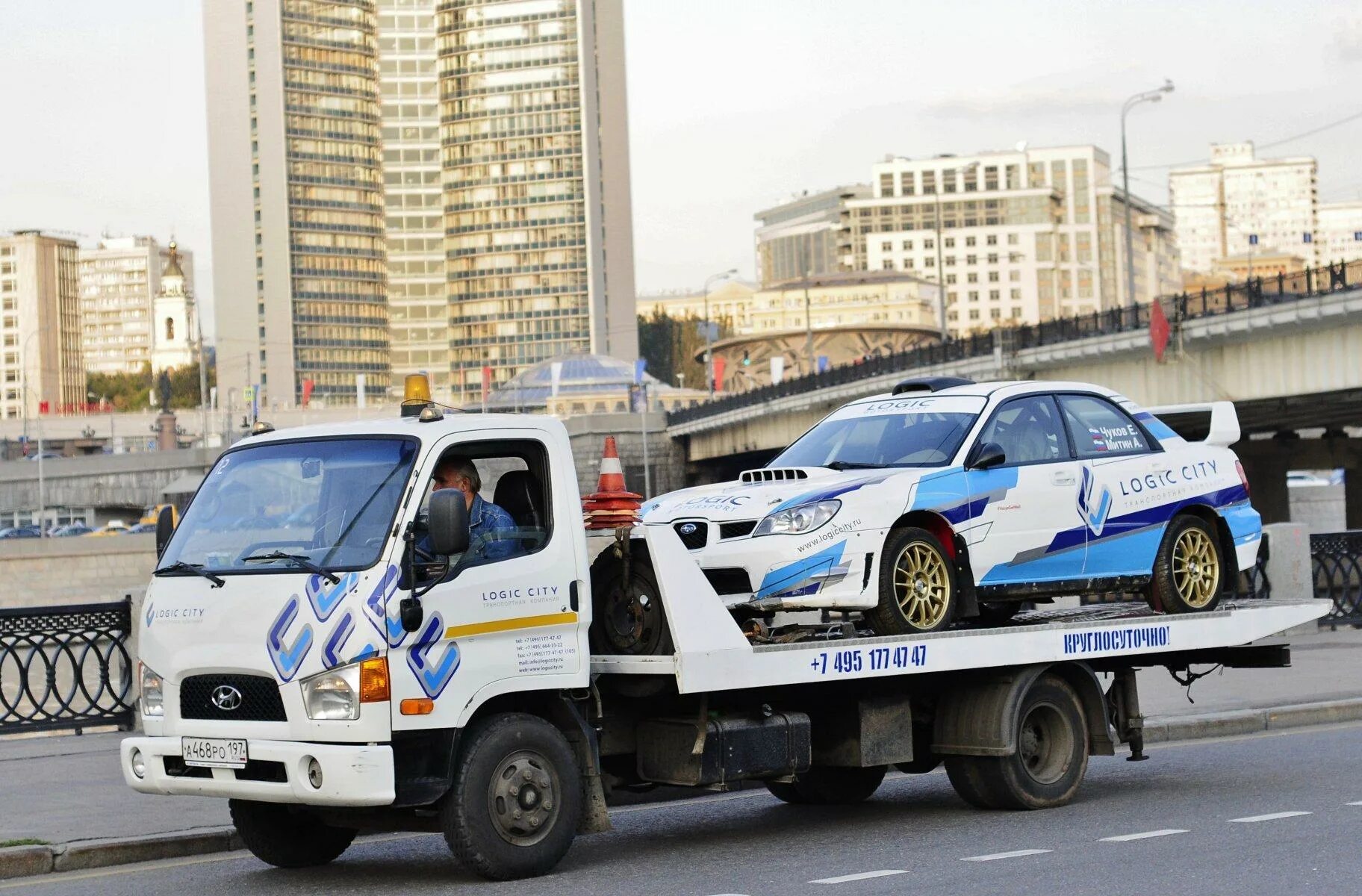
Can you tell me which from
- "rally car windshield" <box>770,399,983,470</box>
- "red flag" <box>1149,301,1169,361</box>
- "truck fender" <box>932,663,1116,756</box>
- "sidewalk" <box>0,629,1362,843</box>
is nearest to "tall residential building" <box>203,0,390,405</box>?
"red flag" <box>1149,301,1169,361</box>

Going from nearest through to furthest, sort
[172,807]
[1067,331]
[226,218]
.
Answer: [172,807], [1067,331], [226,218]

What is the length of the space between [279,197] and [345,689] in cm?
17483

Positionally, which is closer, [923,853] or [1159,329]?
[923,853]

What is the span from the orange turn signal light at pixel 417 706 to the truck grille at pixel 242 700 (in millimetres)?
543

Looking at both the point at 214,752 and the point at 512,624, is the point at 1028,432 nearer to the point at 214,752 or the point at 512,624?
the point at 512,624

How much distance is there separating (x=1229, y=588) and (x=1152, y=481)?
1233mm

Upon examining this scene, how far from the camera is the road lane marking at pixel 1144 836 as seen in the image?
32.1 ft

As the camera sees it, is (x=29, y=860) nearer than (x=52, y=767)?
Yes

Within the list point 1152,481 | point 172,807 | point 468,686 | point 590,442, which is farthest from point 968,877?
point 590,442

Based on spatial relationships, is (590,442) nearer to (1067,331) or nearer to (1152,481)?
(1067,331)

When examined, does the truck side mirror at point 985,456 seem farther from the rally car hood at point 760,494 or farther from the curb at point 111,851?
the curb at point 111,851

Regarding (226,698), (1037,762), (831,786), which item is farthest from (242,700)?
(1037,762)

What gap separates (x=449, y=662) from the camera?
8.52 metres

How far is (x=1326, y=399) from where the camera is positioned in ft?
154
